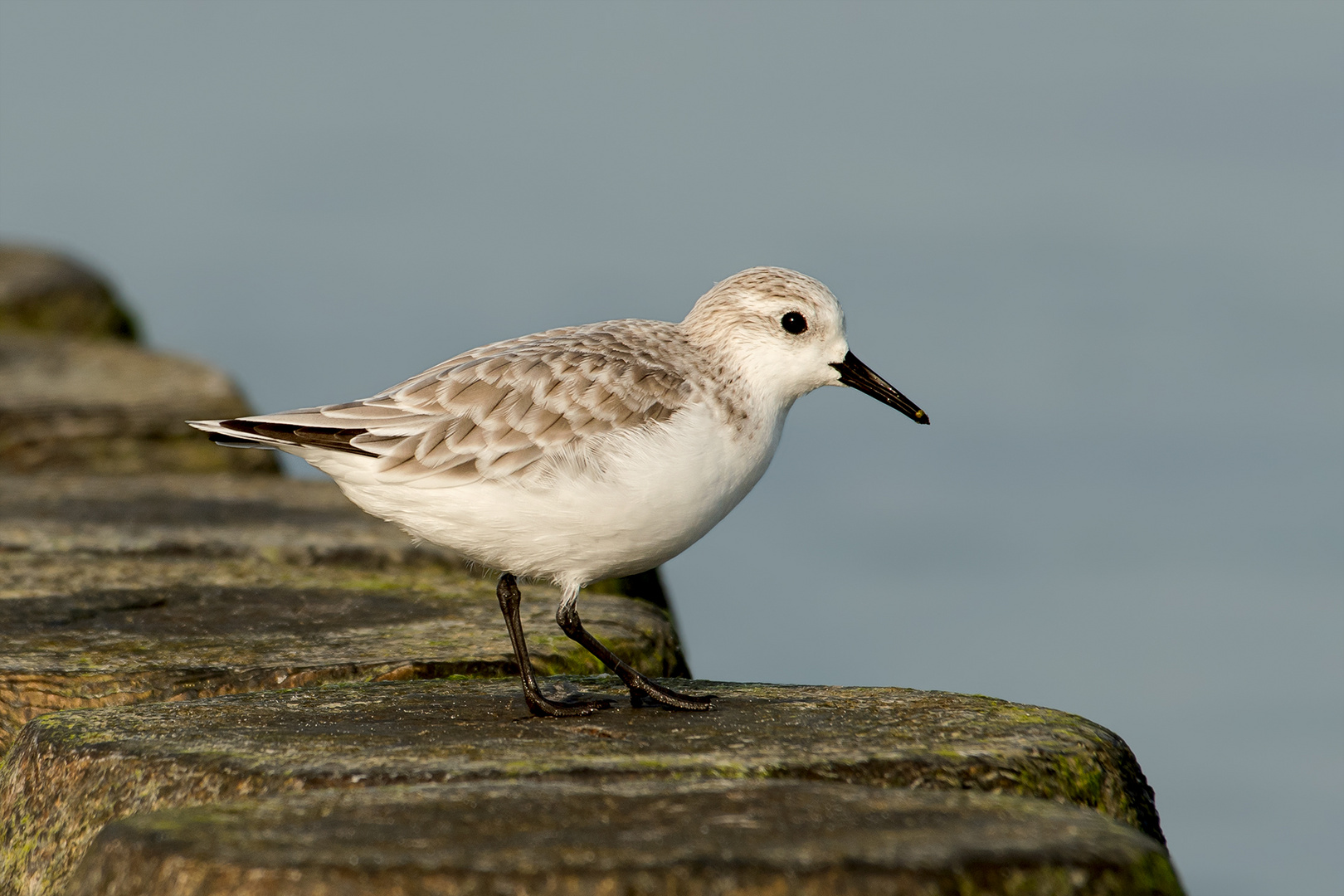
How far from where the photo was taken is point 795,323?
19.6ft

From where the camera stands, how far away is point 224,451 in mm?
9797

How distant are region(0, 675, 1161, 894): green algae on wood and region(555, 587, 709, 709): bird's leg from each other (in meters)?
0.20

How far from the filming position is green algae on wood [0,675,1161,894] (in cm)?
396

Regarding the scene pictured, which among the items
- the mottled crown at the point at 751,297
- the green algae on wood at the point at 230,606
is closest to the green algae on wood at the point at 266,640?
the green algae on wood at the point at 230,606

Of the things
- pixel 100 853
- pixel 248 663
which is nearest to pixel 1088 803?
pixel 100 853

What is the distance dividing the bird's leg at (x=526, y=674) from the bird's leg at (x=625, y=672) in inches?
4.7

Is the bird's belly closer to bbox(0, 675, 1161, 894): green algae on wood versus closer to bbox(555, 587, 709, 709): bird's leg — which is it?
bbox(555, 587, 709, 709): bird's leg

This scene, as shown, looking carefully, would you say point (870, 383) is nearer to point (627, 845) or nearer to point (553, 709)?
point (553, 709)

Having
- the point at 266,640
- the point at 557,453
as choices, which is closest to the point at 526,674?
the point at 557,453

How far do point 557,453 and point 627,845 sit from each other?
2218 millimetres

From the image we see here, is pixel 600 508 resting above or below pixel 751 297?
A: below

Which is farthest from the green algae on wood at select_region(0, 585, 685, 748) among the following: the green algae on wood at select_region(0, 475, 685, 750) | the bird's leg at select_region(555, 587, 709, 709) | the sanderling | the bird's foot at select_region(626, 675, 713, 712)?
the bird's foot at select_region(626, 675, 713, 712)

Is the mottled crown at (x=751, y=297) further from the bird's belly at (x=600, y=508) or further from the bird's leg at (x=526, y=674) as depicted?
the bird's leg at (x=526, y=674)

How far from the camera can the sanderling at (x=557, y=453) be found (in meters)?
5.23
